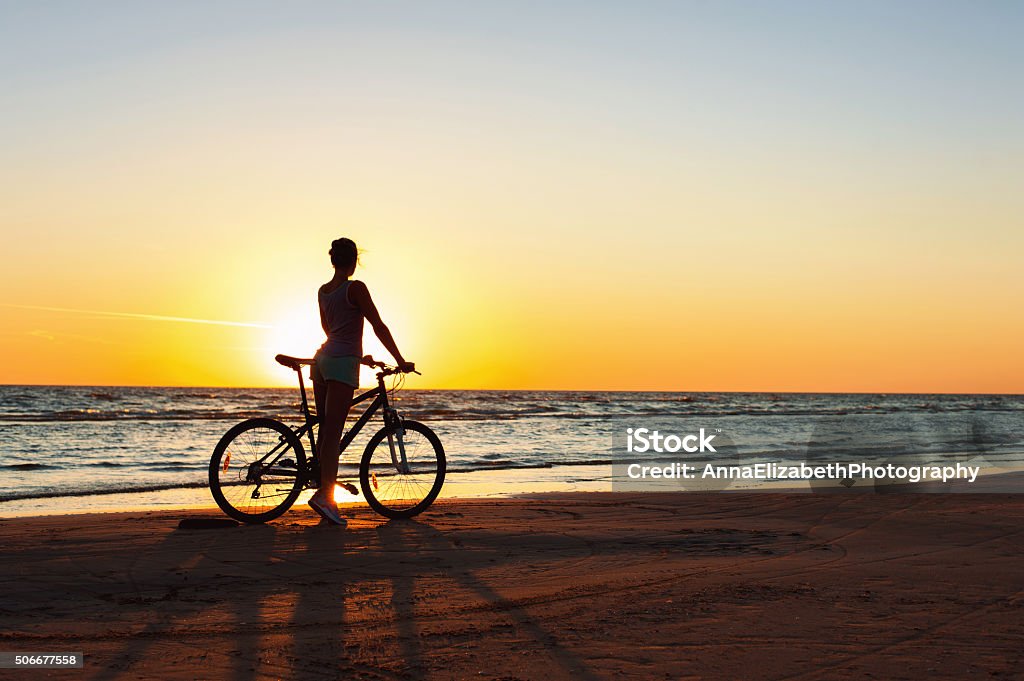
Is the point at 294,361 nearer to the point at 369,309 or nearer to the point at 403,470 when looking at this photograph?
the point at 369,309

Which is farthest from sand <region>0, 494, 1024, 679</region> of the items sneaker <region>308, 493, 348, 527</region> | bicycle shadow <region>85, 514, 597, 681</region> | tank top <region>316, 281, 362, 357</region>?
tank top <region>316, 281, 362, 357</region>

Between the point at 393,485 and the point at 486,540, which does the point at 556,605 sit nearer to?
the point at 486,540

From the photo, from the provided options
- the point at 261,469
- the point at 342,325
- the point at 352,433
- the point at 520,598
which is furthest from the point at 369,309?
the point at 520,598

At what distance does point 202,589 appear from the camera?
457cm

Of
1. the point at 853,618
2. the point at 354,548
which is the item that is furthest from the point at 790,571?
the point at 354,548

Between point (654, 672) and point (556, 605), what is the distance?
1050mm

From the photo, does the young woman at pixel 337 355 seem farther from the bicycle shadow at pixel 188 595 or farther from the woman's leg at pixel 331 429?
the bicycle shadow at pixel 188 595

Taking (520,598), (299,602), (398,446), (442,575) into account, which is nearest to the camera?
(299,602)

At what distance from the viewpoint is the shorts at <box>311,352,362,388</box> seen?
679 centimetres

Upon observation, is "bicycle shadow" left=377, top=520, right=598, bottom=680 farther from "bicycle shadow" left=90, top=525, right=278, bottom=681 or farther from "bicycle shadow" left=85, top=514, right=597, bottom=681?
"bicycle shadow" left=90, top=525, right=278, bottom=681

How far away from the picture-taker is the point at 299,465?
273 inches

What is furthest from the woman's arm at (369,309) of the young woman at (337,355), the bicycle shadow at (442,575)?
the bicycle shadow at (442,575)

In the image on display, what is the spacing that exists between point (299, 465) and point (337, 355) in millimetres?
910

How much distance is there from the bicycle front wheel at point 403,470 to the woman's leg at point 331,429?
0.32 meters
